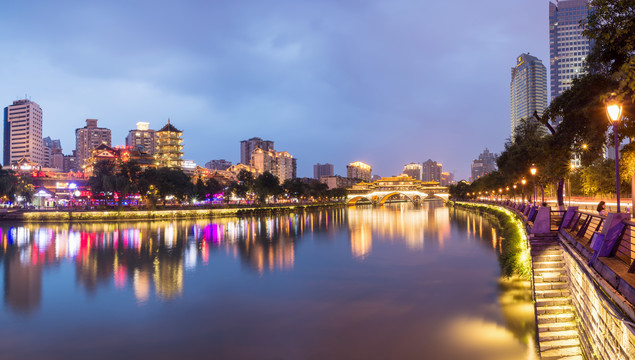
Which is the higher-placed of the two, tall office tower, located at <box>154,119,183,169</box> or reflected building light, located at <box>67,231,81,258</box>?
tall office tower, located at <box>154,119,183,169</box>

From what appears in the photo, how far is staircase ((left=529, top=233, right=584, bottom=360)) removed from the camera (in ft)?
42.7

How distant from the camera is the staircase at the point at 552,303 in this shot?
13.0m

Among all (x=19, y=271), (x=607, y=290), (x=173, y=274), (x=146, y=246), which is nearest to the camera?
(x=607, y=290)

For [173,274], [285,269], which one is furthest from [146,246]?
[285,269]

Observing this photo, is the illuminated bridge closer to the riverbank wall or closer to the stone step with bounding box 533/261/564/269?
the riverbank wall

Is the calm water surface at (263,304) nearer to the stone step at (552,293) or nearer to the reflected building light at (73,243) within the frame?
the reflected building light at (73,243)

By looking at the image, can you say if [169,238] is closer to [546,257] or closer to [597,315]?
[546,257]

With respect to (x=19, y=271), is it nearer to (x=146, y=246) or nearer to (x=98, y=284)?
(x=98, y=284)

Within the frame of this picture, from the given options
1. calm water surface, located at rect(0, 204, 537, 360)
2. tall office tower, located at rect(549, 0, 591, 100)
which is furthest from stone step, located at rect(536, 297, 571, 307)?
tall office tower, located at rect(549, 0, 591, 100)

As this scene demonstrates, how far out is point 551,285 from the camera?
14.9 meters

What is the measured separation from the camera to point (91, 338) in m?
15.5

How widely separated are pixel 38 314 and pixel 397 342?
16.1m

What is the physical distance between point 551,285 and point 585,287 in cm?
422

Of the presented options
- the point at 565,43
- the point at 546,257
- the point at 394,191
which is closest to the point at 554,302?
the point at 546,257
